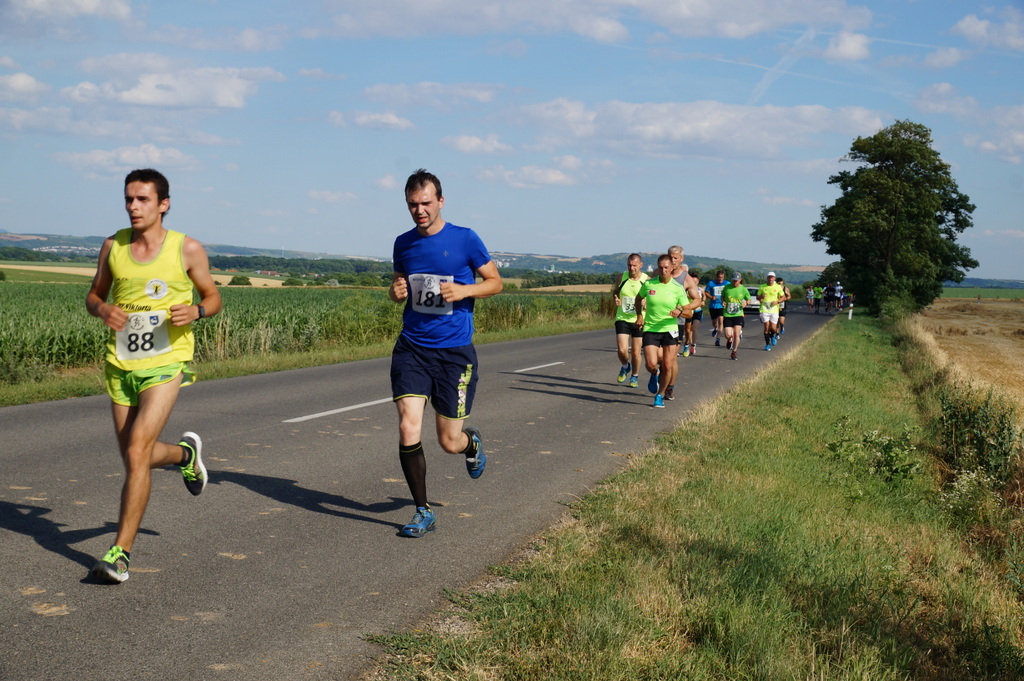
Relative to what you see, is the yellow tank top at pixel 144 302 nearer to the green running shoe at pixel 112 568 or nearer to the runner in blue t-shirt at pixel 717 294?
the green running shoe at pixel 112 568

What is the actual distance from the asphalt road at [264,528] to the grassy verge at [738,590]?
0.37 meters

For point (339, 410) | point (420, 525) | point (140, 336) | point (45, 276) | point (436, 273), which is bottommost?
point (45, 276)


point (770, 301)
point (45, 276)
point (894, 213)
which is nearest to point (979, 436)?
point (770, 301)

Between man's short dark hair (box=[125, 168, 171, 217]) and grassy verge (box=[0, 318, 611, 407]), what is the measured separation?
288 inches

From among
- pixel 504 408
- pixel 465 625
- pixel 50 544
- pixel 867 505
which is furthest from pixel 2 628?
pixel 504 408

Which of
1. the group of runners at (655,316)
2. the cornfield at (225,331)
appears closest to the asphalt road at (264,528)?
the group of runners at (655,316)

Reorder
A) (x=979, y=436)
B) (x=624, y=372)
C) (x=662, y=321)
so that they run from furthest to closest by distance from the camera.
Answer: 1. (x=624, y=372)
2. (x=662, y=321)
3. (x=979, y=436)

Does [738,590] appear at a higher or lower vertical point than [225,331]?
higher

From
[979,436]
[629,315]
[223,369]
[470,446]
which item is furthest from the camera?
[223,369]

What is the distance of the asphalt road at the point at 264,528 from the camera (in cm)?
379

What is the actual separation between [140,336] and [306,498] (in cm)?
211

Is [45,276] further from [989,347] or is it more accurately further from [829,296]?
[989,347]

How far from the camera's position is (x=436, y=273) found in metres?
5.71

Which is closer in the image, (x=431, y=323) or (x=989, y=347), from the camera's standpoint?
(x=431, y=323)
